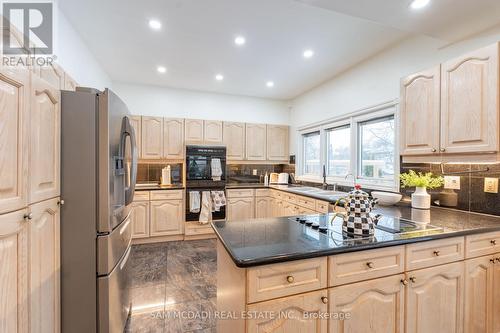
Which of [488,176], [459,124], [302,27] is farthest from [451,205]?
[302,27]

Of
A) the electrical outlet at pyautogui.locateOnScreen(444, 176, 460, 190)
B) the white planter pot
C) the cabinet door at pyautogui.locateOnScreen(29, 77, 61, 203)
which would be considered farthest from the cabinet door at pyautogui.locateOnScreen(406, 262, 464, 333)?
the cabinet door at pyautogui.locateOnScreen(29, 77, 61, 203)

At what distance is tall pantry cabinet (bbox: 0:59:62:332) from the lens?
3.12ft

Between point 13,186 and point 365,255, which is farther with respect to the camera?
point 365,255

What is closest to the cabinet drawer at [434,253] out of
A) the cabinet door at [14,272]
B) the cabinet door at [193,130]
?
the cabinet door at [14,272]

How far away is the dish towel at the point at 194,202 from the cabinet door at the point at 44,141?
2489mm

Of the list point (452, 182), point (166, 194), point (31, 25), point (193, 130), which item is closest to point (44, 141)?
point (31, 25)

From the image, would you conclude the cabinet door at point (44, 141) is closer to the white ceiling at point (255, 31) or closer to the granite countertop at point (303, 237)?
the granite countertop at point (303, 237)

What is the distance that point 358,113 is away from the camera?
10.1 ft

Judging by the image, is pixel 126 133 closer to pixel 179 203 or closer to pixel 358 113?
pixel 179 203

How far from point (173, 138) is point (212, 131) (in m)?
0.69

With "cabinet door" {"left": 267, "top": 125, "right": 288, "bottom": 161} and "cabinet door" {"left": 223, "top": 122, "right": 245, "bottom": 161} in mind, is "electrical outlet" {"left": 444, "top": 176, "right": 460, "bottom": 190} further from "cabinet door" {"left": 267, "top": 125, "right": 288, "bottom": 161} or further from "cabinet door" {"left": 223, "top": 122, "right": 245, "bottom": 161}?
"cabinet door" {"left": 223, "top": 122, "right": 245, "bottom": 161}

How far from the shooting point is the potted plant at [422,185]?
2.07 m

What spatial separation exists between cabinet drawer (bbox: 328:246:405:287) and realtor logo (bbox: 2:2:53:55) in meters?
2.10

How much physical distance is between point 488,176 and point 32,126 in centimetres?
309
